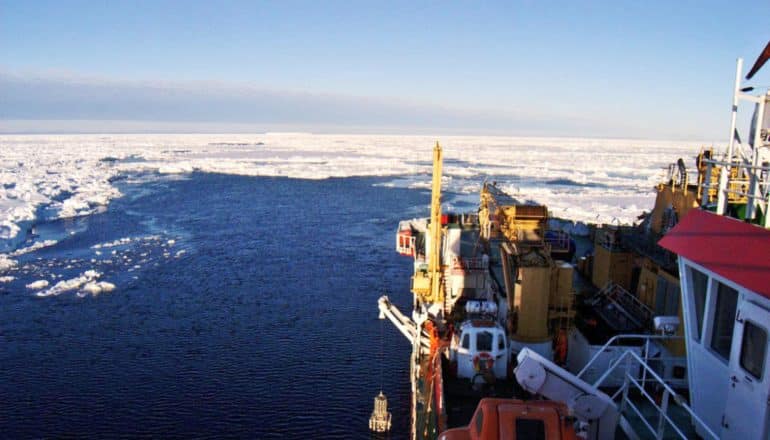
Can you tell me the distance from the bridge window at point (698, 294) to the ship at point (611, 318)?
0.01m

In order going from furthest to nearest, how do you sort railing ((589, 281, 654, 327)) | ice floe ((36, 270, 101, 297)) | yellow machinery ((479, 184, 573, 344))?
1. ice floe ((36, 270, 101, 297))
2. railing ((589, 281, 654, 327))
3. yellow machinery ((479, 184, 573, 344))

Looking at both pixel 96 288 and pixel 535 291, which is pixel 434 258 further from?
pixel 96 288

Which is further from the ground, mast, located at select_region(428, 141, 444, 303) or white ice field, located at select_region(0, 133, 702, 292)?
mast, located at select_region(428, 141, 444, 303)

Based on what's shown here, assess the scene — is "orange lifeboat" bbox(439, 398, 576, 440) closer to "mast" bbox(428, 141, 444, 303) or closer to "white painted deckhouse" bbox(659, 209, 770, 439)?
"white painted deckhouse" bbox(659, 209, 770, 439)

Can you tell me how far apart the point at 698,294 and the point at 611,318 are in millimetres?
5788

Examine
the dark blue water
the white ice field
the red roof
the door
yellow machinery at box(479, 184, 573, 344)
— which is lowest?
the dark blue water

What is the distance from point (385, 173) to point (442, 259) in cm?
3973

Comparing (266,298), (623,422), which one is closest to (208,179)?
(266,298)

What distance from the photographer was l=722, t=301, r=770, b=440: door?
10.9 ft

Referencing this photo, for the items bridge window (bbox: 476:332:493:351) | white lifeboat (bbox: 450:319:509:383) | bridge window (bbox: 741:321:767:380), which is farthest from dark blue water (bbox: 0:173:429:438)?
bridge window (bbox: 741:321:767:380)

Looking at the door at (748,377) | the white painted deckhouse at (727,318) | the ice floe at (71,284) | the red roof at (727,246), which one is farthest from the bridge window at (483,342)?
the ice floe at (71,284)

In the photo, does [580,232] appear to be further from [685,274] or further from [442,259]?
[685,274]

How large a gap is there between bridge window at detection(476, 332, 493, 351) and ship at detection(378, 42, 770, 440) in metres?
0.01

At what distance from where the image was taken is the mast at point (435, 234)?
10.6 metres
